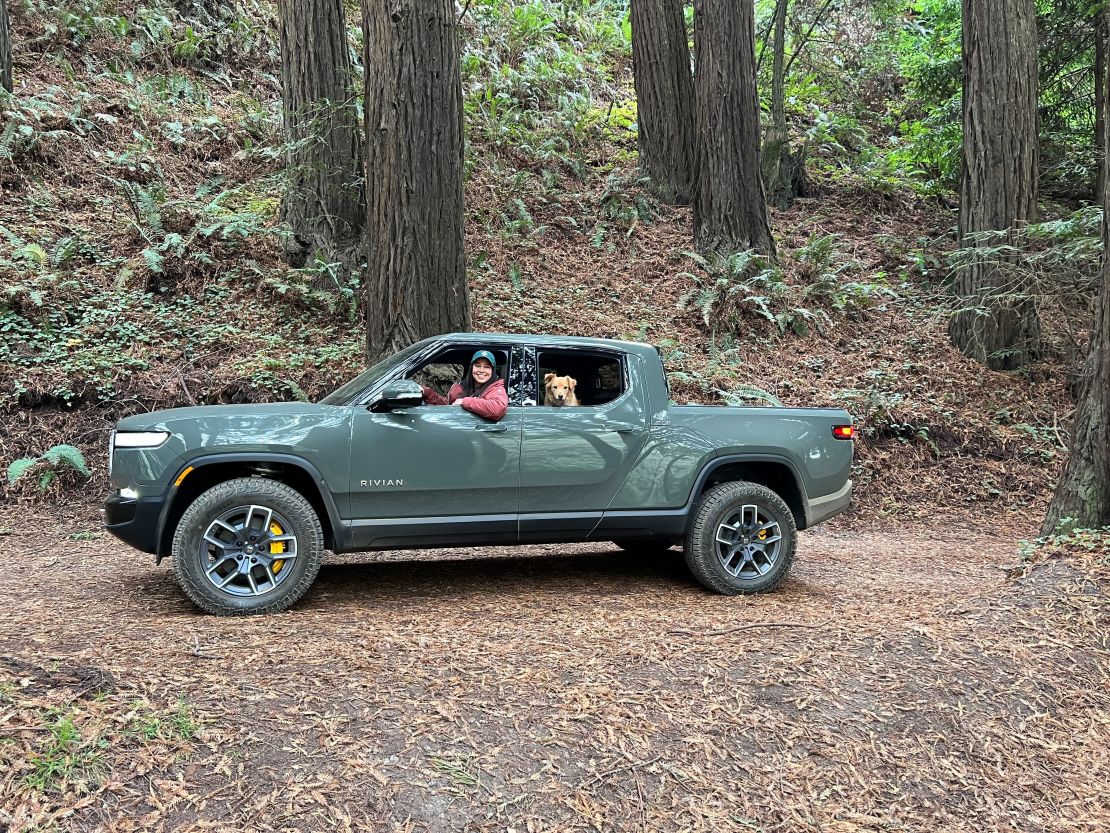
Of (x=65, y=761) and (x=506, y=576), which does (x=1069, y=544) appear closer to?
(x=506, y=576)

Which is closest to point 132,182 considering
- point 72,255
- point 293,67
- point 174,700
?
point 72,255

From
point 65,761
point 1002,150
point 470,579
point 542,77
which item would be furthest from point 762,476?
point 542,77

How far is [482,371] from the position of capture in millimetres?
5828

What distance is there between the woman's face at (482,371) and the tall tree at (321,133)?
6.37m

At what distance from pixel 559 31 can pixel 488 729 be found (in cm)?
2102

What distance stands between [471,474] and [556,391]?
87cm

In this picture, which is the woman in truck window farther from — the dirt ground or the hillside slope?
the hillside slope

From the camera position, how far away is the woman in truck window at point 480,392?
18.6 ft

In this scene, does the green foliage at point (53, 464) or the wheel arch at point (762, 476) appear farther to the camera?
the green foliage at point (53, 464)

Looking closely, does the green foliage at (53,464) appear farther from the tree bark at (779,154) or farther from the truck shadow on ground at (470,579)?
the tree bark at (779,154)

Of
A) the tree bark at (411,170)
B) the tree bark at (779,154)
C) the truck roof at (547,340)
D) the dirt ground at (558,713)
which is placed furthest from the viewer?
the tree bark at (779,154)

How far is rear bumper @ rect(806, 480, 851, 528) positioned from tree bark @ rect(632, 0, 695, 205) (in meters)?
9.88

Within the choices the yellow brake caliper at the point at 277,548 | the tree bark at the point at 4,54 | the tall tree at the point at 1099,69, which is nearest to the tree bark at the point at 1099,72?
the tall tree at the point at 1099,69

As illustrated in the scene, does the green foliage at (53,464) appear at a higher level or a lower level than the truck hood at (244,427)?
lower
